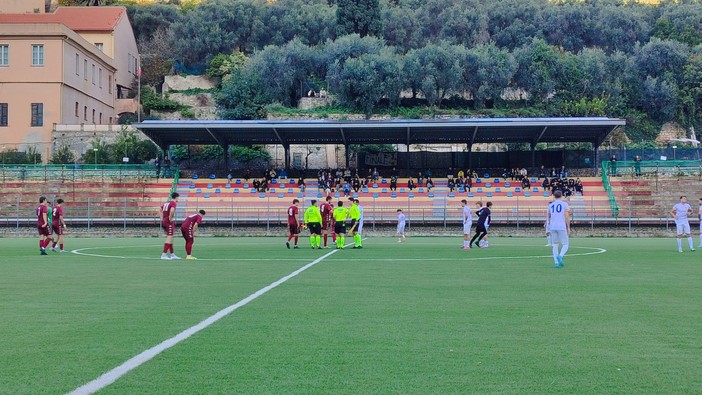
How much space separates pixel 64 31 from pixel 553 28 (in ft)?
195

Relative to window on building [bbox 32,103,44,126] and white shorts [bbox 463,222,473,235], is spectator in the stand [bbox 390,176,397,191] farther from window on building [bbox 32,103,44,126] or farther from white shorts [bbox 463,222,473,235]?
window on building [bbox 32,103,44,126]

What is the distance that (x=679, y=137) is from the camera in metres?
86.8

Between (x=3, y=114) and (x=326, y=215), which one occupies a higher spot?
(x=3, y=114)

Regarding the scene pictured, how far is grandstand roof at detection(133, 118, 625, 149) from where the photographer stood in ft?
180

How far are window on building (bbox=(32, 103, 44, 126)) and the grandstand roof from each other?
645 inches

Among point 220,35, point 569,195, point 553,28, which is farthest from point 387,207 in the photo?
point 553,28

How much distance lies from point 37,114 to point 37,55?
490 centimetres

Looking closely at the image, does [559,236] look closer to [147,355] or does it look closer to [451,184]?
[147,355]

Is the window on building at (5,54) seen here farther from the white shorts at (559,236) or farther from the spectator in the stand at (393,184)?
the white shorts at (559,236)

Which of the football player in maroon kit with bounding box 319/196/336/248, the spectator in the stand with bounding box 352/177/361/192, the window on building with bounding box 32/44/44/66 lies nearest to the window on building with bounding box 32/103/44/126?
the window on building with bounding box 32/44/44/66

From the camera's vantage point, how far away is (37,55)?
70938 mm

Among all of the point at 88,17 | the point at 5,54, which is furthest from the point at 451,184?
the point at 88,17

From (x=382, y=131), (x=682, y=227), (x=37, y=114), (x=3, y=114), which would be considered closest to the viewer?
(x=682, y=227)

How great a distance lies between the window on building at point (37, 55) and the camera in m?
70.8
